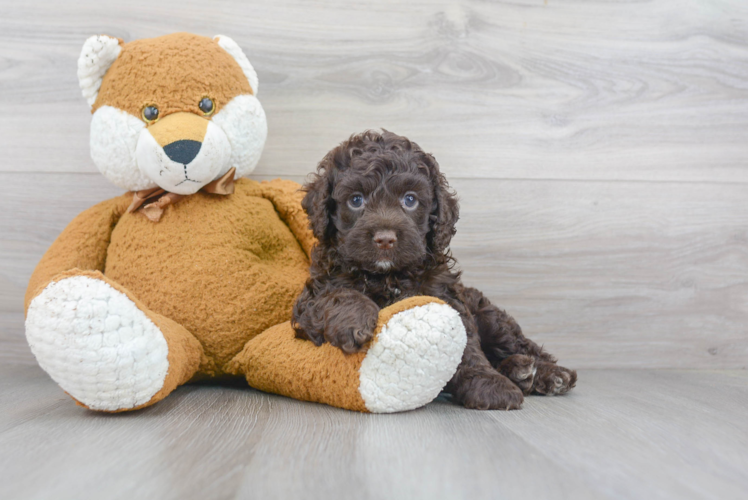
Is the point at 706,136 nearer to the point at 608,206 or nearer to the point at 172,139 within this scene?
the point at 608,206

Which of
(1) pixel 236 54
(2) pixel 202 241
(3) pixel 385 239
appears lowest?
(2) pixel 202 241

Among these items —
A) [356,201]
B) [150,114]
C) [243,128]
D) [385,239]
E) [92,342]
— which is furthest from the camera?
[243,128]

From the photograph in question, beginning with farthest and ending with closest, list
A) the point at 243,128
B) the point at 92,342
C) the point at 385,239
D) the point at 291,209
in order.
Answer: the point at 291,209, the point at 243,128, the point at 385,239, the point at 92,342

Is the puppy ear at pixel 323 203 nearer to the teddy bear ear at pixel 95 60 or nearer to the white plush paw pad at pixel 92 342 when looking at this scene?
the white plush paw pad at pixel 92 342

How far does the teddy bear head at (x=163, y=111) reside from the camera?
4.88 feet

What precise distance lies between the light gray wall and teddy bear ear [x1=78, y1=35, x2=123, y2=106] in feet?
1.42

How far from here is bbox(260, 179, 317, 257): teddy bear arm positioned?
1735mm

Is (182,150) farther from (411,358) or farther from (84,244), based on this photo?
(411,358)

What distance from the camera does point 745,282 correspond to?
7.03ft

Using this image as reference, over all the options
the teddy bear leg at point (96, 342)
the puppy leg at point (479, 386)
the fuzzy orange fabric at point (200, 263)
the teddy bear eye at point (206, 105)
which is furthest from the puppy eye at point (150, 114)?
the puppy leg at point (479, 386)

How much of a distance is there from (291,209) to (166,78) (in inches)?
19.8

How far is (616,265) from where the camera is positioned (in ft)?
6.95

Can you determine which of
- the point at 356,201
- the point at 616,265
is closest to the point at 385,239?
the point at 356,201

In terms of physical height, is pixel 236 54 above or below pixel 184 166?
above
